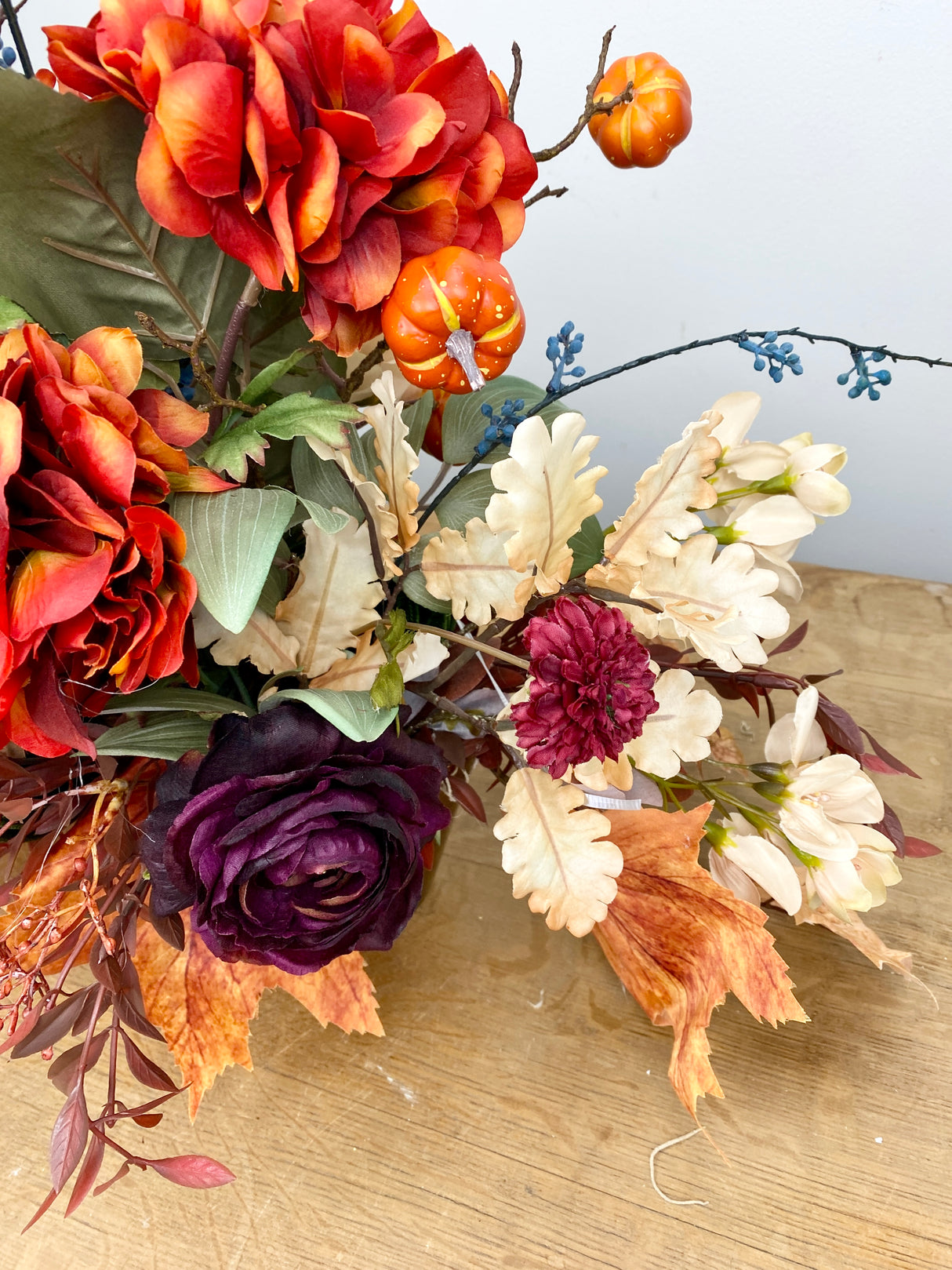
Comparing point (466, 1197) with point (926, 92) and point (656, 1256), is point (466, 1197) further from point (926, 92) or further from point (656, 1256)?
point (926, 92)

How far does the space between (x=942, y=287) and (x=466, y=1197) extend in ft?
2.12

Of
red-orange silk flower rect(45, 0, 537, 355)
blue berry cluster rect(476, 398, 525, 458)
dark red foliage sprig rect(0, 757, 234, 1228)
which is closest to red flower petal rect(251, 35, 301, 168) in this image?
red-orange silk flower rect(45, 0, 537, 355)

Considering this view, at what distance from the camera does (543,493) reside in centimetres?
26

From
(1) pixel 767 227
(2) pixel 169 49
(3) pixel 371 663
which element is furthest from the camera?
(1) pixel 767 227

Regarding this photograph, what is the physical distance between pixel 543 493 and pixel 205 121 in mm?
127

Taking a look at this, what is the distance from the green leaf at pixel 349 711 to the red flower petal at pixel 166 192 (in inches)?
5.4

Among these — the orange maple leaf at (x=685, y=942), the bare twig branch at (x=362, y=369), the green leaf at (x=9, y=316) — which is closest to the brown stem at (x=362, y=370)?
the bare twig branch at (x=362, y=369)

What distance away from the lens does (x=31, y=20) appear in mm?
786

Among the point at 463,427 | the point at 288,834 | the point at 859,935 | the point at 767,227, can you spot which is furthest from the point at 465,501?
the point at 767,227

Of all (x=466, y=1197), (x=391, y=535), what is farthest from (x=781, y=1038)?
(x=391, y=535)

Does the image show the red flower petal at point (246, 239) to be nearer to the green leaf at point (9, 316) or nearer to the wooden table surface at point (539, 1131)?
the green leaf at point (9, 316)

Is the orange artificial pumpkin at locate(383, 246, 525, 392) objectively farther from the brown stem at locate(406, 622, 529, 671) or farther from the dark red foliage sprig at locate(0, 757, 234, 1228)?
the dark red foliage sprig at locate(0, 757, 234, 1228)

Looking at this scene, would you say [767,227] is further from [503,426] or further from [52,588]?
[52,588]

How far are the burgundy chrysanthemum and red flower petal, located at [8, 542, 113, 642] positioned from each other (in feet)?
0.39
